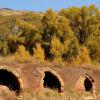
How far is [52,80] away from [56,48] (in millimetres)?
12677

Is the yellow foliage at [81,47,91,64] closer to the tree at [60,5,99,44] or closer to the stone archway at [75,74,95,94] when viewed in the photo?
the tree at [60,5,99,44]

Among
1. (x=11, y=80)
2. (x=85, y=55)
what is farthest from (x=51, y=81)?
(x=85, y=55)

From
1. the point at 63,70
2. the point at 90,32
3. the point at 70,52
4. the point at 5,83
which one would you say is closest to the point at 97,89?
the point at 63,70

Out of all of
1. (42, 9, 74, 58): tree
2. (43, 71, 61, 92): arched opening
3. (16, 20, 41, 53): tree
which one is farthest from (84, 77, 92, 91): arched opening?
(16, 20, 41, 53): tree

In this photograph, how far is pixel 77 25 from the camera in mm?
44750

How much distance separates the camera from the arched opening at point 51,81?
2731 centimetres

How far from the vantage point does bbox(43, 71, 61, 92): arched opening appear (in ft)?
89.6

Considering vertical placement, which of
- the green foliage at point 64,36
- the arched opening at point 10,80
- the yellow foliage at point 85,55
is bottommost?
the arched opening at point 10,80

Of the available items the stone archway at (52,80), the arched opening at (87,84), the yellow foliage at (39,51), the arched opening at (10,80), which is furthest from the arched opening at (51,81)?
the yellow foliage at (39,51)

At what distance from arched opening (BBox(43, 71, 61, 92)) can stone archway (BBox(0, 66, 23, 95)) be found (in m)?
2.65

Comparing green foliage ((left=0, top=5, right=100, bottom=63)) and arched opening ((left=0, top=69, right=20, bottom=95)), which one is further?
green foliage ((left=0, top=5, right=100, bottom=63))

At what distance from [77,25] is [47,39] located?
4.59 meters

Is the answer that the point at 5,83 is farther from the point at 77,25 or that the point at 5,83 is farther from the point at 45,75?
the point at 77,25

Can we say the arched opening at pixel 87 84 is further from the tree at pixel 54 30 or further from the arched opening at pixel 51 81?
the tree at pixel 54 30
